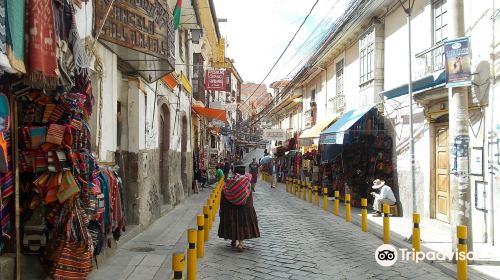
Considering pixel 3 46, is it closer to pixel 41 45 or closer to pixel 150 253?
pixel 41 45

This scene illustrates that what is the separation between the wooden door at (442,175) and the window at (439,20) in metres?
2.23

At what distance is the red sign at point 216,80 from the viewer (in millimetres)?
19656

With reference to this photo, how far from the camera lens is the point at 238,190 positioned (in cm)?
840

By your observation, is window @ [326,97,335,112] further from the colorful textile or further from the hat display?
the colorful textile

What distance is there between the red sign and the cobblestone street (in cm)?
893

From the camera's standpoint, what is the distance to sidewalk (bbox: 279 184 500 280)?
22.3ft

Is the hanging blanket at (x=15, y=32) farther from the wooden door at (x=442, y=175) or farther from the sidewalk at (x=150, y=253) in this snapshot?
the wooden door at (x=442, y=175)

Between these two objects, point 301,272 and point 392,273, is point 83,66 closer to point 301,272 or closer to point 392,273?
point 301,272

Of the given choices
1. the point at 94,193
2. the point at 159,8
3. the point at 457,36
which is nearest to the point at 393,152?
the point at 457,36

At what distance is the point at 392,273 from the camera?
22.2 ft

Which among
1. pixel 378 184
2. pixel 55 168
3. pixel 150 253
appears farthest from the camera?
pixel 378 184

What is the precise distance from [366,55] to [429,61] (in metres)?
4.97

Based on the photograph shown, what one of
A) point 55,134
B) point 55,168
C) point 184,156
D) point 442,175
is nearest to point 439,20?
point 442,175

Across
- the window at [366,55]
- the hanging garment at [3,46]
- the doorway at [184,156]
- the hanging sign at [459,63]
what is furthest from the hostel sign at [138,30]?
the doorway at [184,156]
